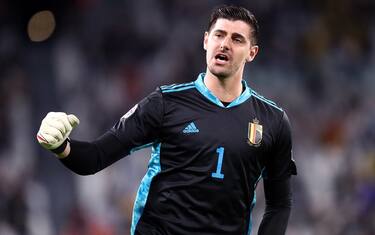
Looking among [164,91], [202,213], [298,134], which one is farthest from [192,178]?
[298,134]

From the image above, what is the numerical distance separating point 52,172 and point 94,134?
1.98 feet

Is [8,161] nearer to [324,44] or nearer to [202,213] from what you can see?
[324,44]

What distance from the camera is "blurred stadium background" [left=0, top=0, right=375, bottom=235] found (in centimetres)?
823

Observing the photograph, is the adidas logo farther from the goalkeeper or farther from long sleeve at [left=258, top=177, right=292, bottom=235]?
long sleeve at [left=258, top=177, right=292, bottom=235]

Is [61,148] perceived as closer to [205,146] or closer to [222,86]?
[205,146]

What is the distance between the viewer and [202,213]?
149 inches

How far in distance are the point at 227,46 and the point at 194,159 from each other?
0.57 metres

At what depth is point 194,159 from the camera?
3.79m

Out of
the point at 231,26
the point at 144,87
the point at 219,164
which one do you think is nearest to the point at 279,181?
the point at 219,164

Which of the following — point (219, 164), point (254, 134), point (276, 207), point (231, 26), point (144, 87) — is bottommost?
point (276, 207)

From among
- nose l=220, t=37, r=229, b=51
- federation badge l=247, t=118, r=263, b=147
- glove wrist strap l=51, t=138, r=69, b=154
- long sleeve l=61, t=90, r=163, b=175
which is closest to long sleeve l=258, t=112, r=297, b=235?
federation badge l=247, t=118, r=263, b=147

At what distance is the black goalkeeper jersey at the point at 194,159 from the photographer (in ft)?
12.4

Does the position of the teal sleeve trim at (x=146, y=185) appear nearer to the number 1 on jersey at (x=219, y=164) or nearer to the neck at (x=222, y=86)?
the number 1 on jersey at (x=219, y=164)

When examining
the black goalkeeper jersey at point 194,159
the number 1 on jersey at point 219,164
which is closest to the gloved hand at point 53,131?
the black goalkeeper jersey at point 194,159
